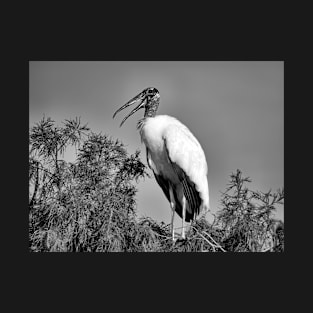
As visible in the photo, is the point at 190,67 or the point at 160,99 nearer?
the point at 190,67

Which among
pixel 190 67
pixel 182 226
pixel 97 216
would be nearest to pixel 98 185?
pixel 97 216

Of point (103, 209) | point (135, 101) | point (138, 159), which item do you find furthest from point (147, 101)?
point (103, 209)

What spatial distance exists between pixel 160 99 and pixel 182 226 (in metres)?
1.51

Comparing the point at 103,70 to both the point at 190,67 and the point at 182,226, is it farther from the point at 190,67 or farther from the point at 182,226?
the point at 182,226

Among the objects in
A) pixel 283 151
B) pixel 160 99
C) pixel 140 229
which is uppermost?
pixel 160 99

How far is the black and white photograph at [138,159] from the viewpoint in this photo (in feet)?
26.9

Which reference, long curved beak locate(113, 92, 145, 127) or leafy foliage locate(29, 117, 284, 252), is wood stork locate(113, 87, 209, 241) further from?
leafy foliage locate(29, 117, 284, 252)

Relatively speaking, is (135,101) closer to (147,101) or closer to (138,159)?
(147,101)

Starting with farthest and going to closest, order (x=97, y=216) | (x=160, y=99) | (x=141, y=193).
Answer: (x=160, y=99), (x=141, y=193), (x=97, y=216)

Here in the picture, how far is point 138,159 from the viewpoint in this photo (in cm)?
892

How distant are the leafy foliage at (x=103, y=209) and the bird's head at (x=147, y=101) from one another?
69 centimetres

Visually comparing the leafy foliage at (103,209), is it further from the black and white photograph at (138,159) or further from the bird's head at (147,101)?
the bird's head at (147,101)

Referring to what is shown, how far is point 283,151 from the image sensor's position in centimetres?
825

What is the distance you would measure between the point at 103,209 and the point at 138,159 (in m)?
0.92
